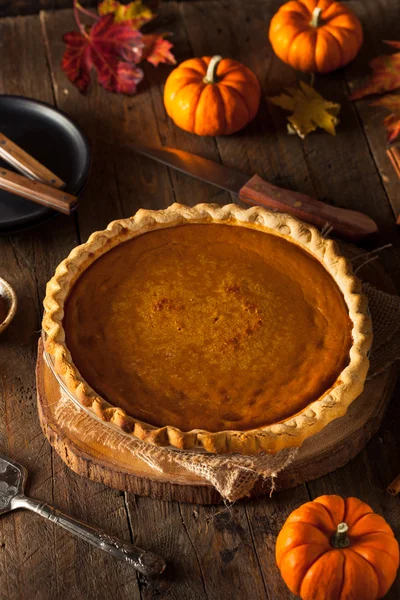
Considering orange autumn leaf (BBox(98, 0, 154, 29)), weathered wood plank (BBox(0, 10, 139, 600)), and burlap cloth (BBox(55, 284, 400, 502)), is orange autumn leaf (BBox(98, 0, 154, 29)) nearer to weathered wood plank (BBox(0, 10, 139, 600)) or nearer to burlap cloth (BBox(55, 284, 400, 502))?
weathered wood plank (BBox(0, 10, 139, 600))

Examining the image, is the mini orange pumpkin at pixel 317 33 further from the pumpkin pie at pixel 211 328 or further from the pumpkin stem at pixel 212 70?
the pumpkin pie at pixel 211 328

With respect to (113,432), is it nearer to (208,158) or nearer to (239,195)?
(239,195)

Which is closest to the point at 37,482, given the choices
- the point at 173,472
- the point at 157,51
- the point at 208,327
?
the point at 173,472

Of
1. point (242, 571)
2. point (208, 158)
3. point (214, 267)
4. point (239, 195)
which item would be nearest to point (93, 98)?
point (208, 158)

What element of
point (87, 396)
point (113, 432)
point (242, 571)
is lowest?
point (242, 571)

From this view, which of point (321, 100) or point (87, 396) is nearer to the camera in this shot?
point (87, 396)

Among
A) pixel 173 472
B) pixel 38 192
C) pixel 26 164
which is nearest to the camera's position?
pixel 173 472

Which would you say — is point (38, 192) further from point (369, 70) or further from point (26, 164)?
point (369, 70)
